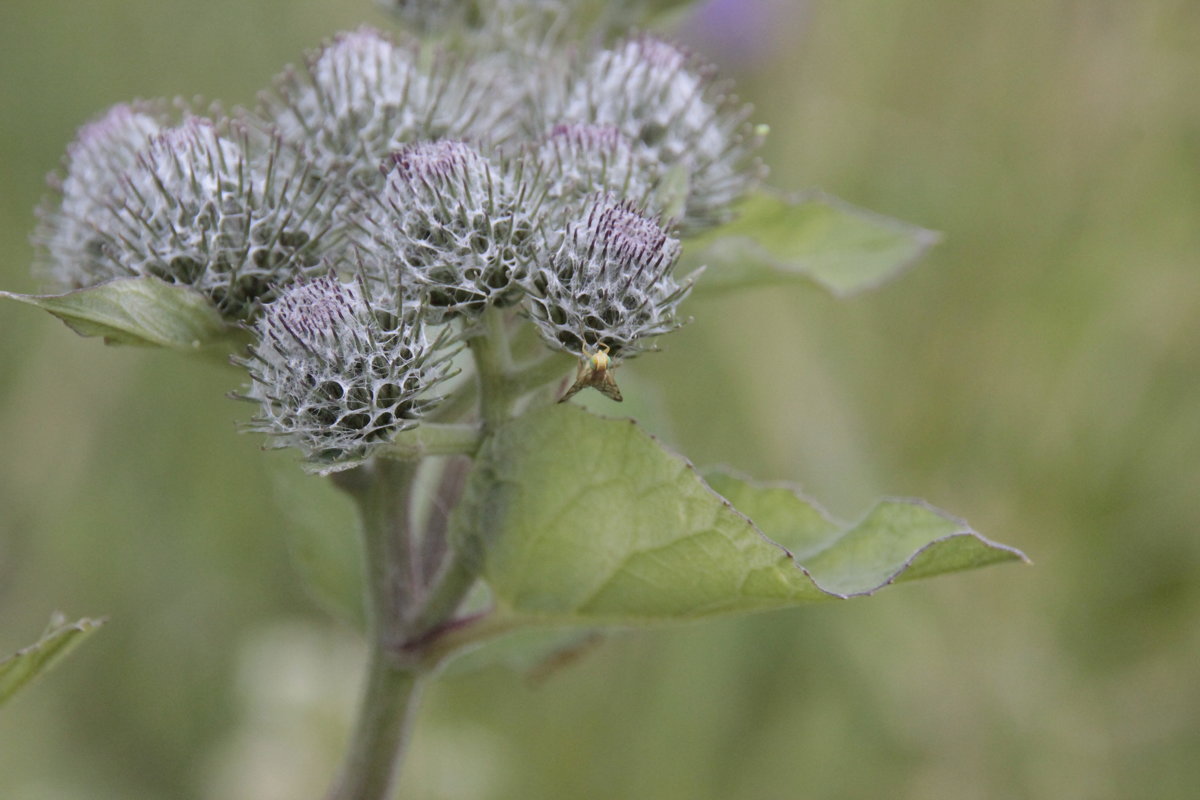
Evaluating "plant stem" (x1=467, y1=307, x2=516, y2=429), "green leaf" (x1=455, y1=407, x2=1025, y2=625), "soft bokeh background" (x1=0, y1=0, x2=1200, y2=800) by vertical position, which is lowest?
"soft bokeh background" (x1=0, y1=0, x2=1200, y2=800)

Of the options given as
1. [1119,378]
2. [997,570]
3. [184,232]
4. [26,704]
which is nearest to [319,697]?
[26,704]

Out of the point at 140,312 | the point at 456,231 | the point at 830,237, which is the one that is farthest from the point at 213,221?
the point at 830,237

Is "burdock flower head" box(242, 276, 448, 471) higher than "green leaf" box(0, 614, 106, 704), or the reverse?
"burdock flower head" box(242, 276, 448, 471)

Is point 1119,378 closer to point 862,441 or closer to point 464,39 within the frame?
point 862,441

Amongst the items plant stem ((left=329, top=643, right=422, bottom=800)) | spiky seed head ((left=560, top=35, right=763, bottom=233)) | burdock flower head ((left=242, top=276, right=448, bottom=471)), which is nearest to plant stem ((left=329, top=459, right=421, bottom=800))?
plant stem ((left=329, top=643, right=422, bottom=800))

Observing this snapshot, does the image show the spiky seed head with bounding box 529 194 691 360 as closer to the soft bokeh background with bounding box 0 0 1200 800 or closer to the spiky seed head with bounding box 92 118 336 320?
the spiky seed head with bounding box 92 118 336 320

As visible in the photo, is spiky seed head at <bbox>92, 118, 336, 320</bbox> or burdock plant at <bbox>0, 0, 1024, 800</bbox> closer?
burdock plant at <bbox>0, 0, 1024, 800</bbox>

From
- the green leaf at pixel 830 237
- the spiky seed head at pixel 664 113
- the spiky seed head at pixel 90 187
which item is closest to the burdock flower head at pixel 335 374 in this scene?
the spiky seed head at pixel 90 187
